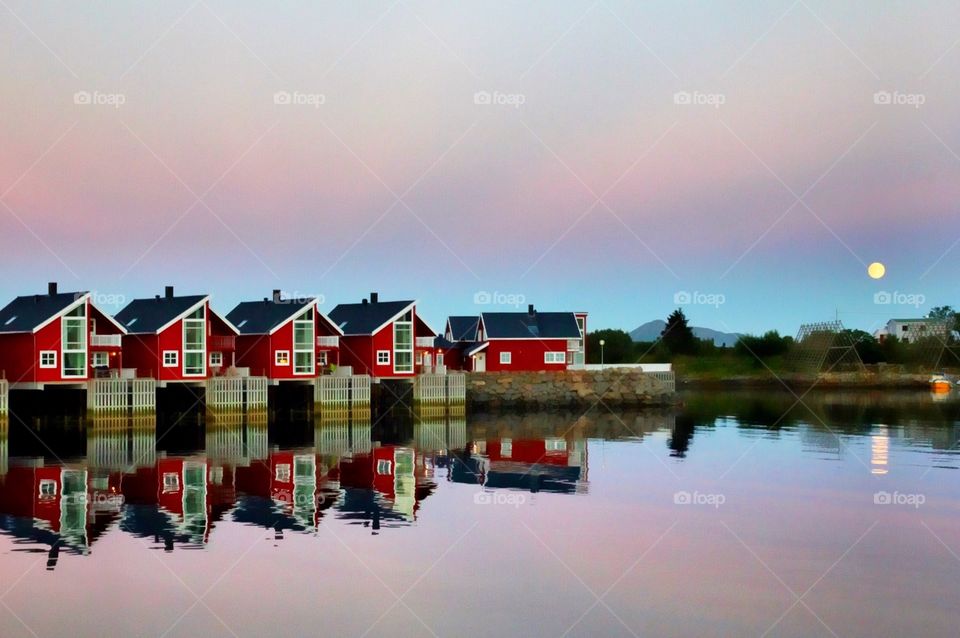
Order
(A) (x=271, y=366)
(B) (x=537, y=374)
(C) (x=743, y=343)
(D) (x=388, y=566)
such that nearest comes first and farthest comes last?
(D) (x=388, y=566), (A) (x=271, y=366), (B) (x=537, y=374), (C) (x=743, y=343)

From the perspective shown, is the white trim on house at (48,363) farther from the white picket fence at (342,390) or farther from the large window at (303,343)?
the white picket fence at (342,390)

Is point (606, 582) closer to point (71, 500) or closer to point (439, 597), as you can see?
point (439, 597)

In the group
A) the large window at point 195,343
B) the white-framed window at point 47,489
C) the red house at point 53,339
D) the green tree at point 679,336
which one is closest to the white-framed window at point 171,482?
the white-framed window at point 47,489

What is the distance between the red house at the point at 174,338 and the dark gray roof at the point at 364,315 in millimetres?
7961

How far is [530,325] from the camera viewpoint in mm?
73625

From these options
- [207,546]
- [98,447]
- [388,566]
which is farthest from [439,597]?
[98,447]

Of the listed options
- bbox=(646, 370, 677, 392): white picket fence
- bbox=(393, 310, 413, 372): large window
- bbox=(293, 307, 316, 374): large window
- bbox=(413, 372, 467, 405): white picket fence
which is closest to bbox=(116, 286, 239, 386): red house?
bbox=(293, 307, 316, 374): large window

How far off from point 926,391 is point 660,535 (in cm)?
7498

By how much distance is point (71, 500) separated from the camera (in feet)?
90.4

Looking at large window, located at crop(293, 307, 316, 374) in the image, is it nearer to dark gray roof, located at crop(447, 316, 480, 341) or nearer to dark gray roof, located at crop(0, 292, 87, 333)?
dark gray roof, located at crop(0, 292, 87, 333)

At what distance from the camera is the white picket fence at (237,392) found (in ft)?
172

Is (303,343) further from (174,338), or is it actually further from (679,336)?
(679,336)

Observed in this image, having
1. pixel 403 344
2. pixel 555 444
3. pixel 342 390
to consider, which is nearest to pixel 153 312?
pixel 342 390

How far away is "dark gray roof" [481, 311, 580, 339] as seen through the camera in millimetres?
72500
